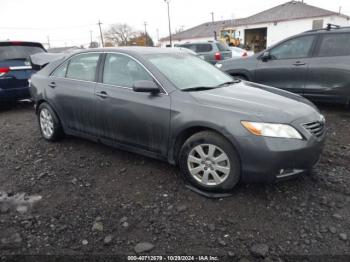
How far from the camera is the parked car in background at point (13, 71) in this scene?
21.7 ft

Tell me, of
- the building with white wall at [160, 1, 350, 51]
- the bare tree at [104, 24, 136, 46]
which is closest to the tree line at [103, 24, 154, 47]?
the bare tree at [104, 24, 136, 46]

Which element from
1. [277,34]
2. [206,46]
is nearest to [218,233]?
[206,46]

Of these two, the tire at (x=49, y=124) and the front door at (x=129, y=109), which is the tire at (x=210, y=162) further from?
the tire at (x=49, y=124)

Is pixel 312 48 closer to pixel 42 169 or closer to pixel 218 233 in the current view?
pixel 218 233

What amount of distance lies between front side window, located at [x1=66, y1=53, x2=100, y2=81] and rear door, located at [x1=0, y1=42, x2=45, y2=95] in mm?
3215

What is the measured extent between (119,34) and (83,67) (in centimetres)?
7047

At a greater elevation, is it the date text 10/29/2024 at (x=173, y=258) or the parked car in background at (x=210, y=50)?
the parked car in background at (x=210, y=50)

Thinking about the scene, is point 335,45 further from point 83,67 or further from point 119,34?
point 119,34

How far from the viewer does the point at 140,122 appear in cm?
339

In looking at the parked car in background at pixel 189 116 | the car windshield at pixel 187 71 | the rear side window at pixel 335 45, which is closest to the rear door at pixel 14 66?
the parked car in background at pixel 189 116

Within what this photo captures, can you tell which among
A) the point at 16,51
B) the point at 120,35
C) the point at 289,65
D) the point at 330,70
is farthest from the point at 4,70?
the point at 120,35

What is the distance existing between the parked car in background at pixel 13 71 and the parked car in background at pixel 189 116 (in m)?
3.01

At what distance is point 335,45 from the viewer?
564 cm

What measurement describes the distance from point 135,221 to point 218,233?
A: 0.77 metres
